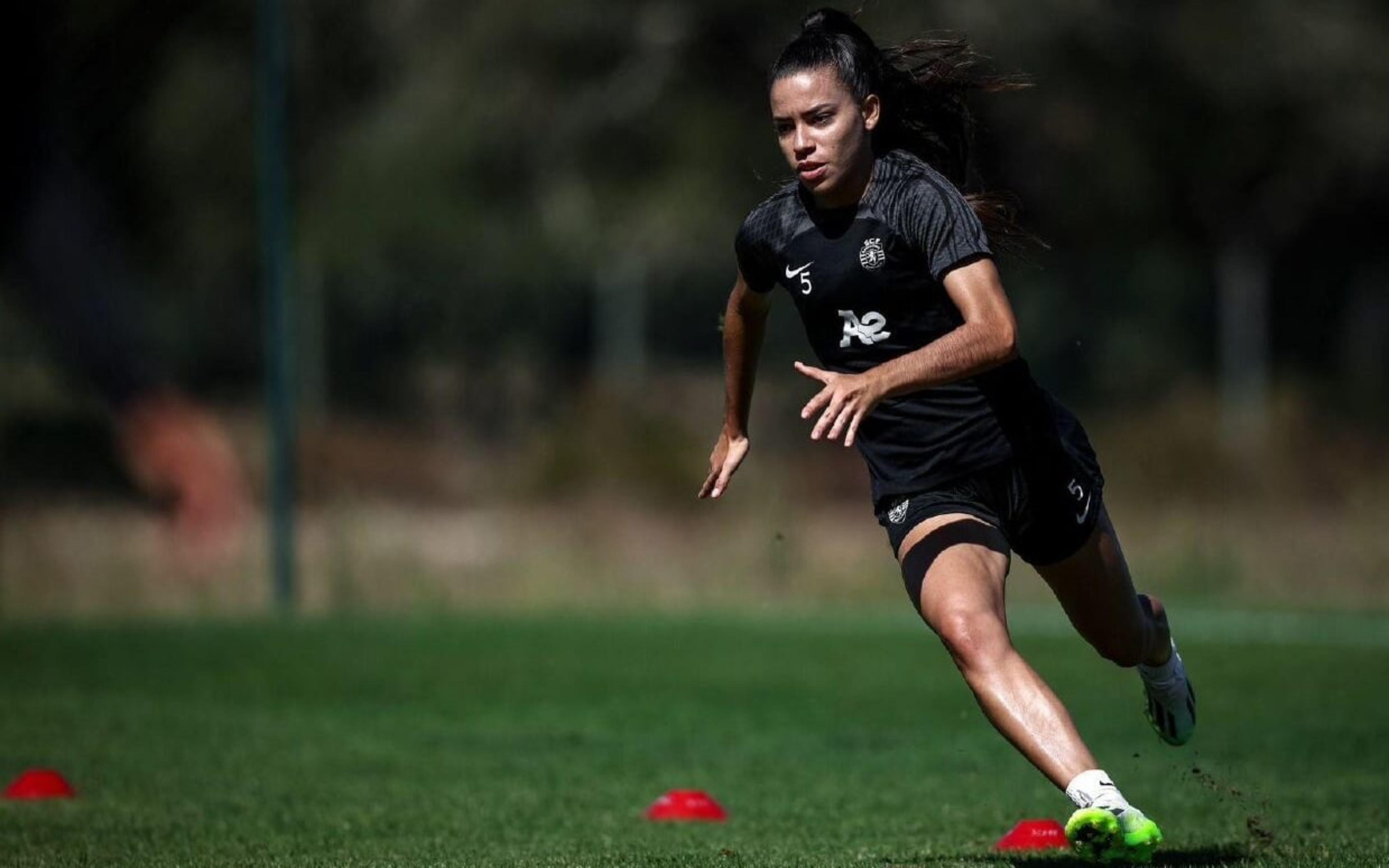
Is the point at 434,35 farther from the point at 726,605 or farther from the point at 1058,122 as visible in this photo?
the point at 726,605

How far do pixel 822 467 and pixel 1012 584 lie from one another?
3582mm

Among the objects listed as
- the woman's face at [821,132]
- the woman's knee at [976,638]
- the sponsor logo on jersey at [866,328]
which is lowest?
the woman's knee at [976,638]

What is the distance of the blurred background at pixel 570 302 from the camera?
19688 mm

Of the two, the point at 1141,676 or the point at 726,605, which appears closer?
the point at 1141,676

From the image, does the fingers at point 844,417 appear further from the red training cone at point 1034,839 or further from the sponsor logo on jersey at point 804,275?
the red training cone at point 1034,839

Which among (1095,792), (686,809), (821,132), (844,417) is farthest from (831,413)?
(686,809)

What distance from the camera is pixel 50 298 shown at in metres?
27.9

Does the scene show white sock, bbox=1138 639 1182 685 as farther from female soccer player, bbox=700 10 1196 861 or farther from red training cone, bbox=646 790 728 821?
red training cone, bbox=646 790 728 821

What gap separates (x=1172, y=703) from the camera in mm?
7305

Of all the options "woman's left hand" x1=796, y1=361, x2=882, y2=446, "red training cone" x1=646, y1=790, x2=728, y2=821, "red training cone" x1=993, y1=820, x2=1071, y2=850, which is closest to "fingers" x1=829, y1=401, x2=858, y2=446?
"woman's left hand" x1=796, y1=361, x2=882, y2=446

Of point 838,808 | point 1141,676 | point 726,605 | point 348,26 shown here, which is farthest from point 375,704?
point 348,26

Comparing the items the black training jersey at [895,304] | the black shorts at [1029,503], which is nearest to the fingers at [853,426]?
the black training jersey at [895,304]

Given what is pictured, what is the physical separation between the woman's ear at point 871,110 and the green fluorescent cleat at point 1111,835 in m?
2.12

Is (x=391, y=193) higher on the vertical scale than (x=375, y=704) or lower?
higher
